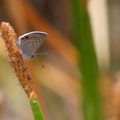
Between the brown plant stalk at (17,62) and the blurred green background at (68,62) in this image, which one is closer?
the brown plant stalk at (17,62)

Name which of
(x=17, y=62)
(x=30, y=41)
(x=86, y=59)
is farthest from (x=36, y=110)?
(x=86, y=59)

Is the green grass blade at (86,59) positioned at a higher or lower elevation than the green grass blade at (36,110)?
lower

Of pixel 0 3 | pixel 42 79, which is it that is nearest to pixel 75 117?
pixel 42 79

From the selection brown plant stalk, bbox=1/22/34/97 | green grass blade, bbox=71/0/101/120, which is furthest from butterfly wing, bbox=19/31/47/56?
green grass blade, bbox=71/0/101/120

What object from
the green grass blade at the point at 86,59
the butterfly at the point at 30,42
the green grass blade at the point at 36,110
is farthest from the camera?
the green grass blade at the point at 86,59

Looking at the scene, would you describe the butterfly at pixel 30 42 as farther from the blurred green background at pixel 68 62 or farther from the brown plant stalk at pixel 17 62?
the blurred green background at pixel 68 62

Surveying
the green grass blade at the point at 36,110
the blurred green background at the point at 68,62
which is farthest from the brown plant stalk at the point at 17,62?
the blurred green background at the point at 68,62

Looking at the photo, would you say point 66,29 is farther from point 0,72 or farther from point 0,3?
point 0,72

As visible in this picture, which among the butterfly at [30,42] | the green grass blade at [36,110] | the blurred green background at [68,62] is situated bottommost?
the blurred green background at [68,62]

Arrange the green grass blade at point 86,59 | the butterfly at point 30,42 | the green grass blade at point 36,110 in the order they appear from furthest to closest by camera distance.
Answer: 1. the green grass blade at point 86,59
2. the butterfly at point 30,42
3. the green grass blade at point 36,110
